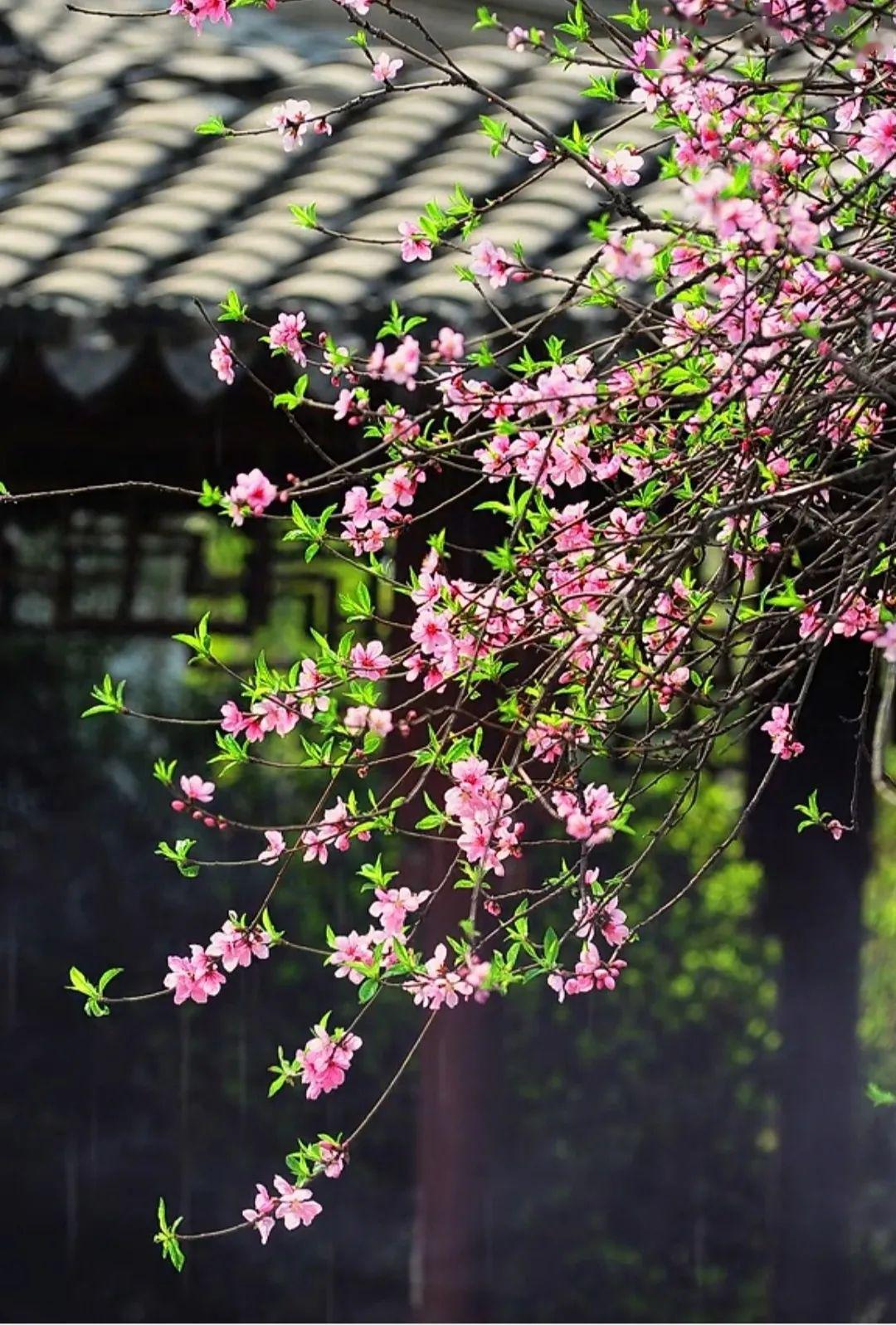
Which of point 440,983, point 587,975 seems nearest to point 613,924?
point 587,975

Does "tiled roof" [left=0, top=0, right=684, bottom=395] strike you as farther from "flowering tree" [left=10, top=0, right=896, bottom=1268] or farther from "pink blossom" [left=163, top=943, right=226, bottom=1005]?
"pink blossom" [left=163, top=943, right=226, bottom=1005]

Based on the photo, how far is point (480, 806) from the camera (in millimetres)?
1793

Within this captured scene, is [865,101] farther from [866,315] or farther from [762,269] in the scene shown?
[866,315]

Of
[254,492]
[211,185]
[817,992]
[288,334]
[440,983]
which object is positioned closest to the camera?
[254,492]

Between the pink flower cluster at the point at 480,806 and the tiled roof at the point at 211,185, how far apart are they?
110 centimetres

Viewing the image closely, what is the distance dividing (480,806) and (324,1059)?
1.02 ft

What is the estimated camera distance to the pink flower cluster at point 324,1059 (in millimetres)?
1843

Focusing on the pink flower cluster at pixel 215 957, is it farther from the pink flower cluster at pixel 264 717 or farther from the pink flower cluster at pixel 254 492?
the pink flower cluster at pixel 254 492

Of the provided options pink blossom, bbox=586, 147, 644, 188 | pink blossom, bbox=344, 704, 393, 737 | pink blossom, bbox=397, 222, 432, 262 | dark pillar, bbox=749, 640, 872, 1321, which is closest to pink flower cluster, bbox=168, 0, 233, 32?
pink blossom, bbox=397, 222, 432, 262

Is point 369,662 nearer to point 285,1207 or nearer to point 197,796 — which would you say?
point 197,796

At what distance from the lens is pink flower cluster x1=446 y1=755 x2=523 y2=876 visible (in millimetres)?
1784

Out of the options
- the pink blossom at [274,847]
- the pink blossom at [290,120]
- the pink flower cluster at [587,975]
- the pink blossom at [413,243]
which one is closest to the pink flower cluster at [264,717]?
the pink blossom at [274,847]

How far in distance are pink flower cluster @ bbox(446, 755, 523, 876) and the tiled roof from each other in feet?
3.61

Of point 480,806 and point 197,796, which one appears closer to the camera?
point 480,806
